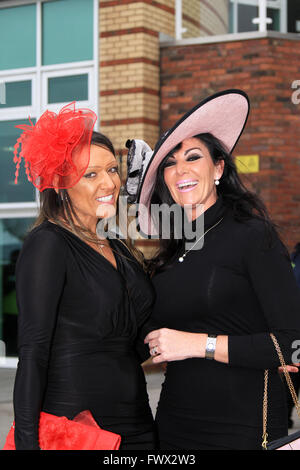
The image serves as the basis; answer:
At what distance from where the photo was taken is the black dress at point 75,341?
2215 millimetres

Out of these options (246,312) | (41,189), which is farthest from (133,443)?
(41,189)

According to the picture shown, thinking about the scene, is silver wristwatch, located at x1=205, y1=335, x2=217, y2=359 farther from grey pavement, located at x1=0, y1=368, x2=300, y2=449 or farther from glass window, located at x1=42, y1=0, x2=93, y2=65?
glass window, located at x1=42, y1=0, x2=93, y2=65

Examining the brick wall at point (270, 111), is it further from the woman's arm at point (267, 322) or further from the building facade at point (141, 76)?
the woman's arm at point (267, 322)

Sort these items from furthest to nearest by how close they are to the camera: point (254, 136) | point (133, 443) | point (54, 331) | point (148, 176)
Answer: point (254, 136) → point (148, 176) → point (133, 443) → point (54, 331)

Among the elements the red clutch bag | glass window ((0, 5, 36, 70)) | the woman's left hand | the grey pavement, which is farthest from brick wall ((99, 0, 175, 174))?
the red clutch bag

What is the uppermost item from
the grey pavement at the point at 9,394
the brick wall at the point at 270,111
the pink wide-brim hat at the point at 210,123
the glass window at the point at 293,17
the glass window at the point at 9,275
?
the glass window at the point at 293,17

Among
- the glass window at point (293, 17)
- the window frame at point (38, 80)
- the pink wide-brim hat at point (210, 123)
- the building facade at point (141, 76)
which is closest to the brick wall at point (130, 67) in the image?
the building facade at point (141, 76)

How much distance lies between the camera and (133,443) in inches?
96.3

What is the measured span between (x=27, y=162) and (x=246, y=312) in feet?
3.30

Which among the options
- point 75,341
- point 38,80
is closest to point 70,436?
point 75,341

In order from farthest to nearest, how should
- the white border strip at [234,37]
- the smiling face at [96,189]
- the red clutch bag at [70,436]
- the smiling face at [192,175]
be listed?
the white border strip at [234,37] < the smiling face at [192,175] < the smiling face at [96,189] < the red clutch bag at [70,436]

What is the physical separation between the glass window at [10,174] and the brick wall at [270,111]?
2.99 metres

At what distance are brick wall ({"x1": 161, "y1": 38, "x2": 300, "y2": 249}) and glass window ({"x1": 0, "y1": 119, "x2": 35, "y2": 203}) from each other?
299 cm
